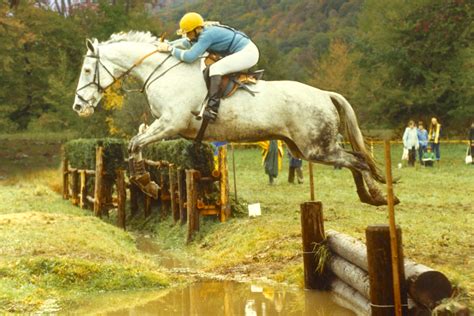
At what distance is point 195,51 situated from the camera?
8734 mm

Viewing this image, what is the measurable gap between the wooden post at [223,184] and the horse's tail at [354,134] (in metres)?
7.10

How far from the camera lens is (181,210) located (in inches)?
677

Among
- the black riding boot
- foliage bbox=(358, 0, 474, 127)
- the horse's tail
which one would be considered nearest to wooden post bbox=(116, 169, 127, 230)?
the horse's tail

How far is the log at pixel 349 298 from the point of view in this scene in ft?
29.5

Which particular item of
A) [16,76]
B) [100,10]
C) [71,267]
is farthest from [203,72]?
[100,10]

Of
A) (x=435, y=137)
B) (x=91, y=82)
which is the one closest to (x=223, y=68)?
(x=91, y=82)

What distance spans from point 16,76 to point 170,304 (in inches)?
2019

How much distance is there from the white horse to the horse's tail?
0.01 metres

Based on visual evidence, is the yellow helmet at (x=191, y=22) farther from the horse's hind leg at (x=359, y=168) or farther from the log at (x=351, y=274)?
the log at (x=351, y=274)

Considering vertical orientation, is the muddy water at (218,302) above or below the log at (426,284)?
below

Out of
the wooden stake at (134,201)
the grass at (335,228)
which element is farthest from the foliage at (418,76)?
the wooden stake at (134,201)

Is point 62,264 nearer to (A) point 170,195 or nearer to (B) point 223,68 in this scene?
(B) point 223,68

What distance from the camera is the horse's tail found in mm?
9008

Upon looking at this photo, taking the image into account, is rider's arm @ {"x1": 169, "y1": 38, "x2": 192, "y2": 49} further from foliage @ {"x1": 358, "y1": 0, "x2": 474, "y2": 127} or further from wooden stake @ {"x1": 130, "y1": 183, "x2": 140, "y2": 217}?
foliage @ {"x1": 358, "y1": 0, "x2": 474, "y2": 127}
